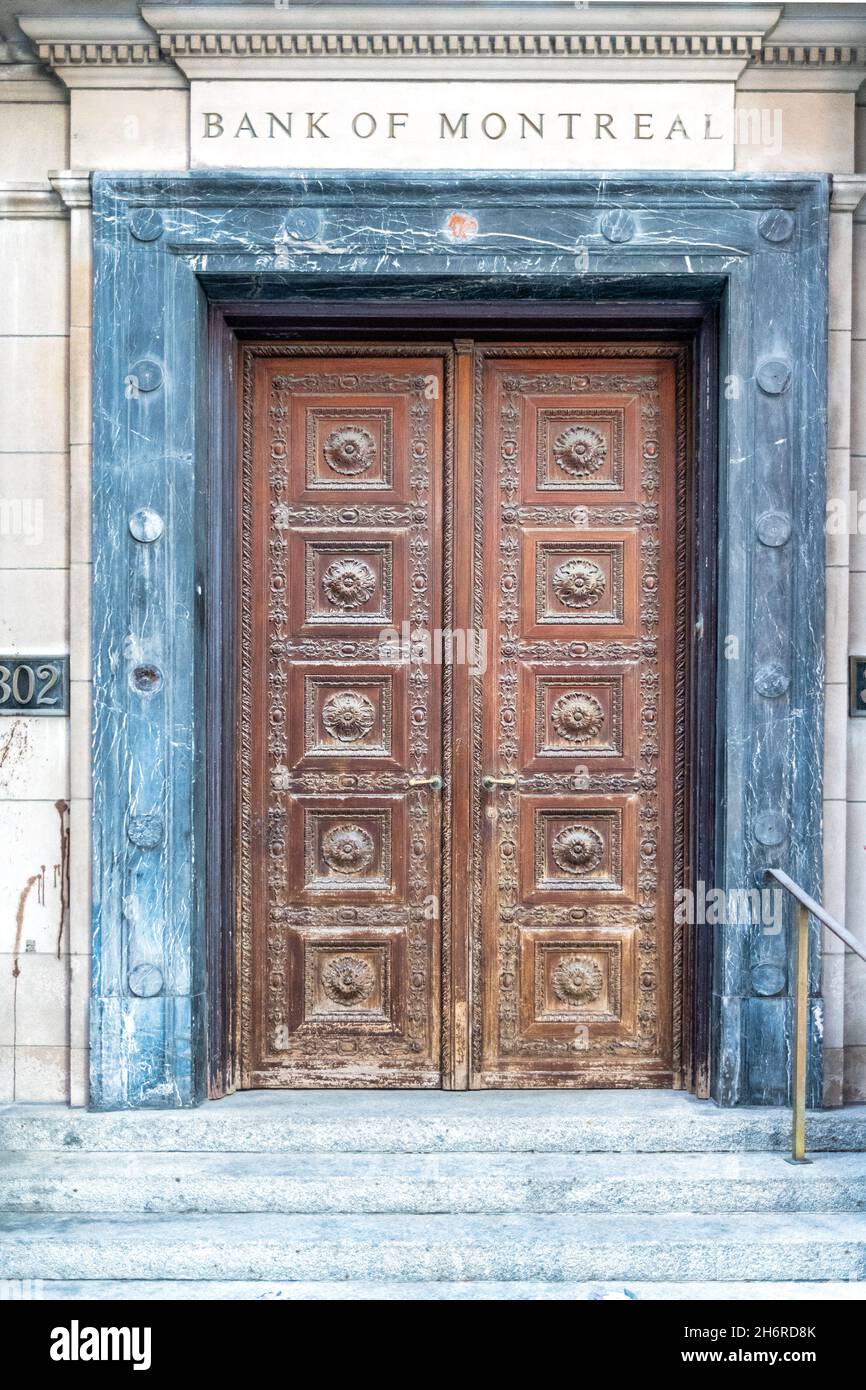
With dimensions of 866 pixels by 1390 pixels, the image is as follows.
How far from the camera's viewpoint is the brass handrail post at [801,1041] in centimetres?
475

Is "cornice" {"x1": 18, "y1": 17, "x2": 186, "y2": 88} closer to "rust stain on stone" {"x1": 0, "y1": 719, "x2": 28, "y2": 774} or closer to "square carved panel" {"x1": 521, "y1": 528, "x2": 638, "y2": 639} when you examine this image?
"square carved panel" {"x1": 521, "y1": 528, "x2": 638, "y2": 639}

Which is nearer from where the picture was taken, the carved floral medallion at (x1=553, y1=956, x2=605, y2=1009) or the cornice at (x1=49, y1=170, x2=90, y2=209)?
the cornice at (x1=49, y1=170, x2=90, y2=209)

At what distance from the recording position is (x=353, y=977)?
541cm

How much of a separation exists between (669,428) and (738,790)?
5.21ft

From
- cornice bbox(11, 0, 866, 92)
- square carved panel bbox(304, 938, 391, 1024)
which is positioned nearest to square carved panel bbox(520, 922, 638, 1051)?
square carved panel bbox(304, 938, 391, 1024)

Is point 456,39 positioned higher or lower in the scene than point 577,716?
higher

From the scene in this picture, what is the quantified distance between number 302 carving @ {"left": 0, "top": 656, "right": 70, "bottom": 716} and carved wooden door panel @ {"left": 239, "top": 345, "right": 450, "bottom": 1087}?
77cm

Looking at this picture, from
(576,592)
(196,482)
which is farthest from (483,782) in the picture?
(196,482)

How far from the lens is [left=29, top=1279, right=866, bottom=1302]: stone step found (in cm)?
425

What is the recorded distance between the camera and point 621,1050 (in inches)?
213

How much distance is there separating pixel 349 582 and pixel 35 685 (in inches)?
54.2

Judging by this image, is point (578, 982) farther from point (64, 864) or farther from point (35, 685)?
point (35, 685)

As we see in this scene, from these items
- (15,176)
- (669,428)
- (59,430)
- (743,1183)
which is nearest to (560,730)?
(669,428)

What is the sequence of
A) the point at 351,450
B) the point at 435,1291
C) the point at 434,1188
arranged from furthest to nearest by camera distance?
1. the point at 351,450
2. the point at 434,1188
3. the point at 435,1291
